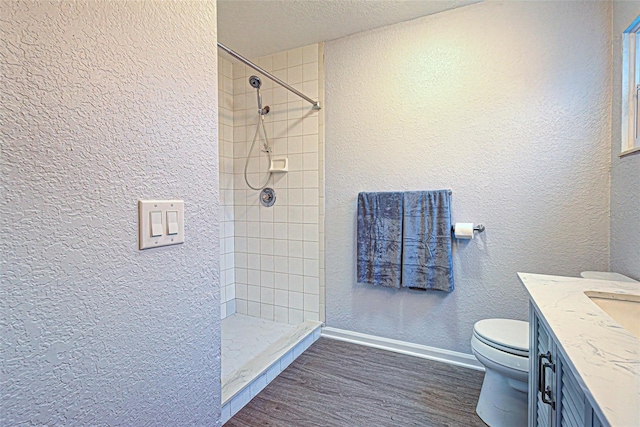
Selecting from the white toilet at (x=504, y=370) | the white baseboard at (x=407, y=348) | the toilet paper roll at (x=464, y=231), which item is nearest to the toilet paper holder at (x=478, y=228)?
the toilet paper roll at (x=464, y=231)

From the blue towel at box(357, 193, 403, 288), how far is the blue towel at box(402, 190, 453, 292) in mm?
55

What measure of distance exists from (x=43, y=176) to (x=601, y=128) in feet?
7.85

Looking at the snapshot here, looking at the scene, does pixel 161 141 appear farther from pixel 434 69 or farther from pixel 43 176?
pixel 434 69

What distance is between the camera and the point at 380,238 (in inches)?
83.7

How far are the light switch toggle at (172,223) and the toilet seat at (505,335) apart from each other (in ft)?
4.87

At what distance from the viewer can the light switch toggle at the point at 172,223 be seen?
0.82 meters

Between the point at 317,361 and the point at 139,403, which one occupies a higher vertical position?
the point at 139,403

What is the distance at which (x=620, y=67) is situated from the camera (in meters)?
1.56

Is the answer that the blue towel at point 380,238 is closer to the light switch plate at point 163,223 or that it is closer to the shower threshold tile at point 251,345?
the shower threshold tile at point 251,345

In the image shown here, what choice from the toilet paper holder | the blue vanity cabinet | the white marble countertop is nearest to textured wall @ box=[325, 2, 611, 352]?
the toilet paper holder

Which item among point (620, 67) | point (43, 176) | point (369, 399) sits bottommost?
point (369, 399)

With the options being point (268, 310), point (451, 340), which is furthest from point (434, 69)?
point (268, 310)

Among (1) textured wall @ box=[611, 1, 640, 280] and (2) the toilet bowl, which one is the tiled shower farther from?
(1) textured wall @ box=[611, 1, 640, 280]

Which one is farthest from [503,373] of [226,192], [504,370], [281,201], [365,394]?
[226,192]
